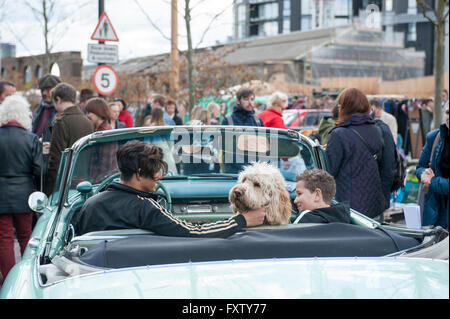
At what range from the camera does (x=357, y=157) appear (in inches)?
210

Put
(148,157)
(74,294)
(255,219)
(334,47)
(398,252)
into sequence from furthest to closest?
1. (334,47)
2. (148,157)
3. (255,219)
4. (398,252)
5. (74,294)

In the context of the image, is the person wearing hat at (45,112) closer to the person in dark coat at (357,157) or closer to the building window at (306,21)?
the person in dark coat at (357,157)

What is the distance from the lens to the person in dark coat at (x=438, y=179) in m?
5.15

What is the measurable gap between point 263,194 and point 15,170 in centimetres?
323

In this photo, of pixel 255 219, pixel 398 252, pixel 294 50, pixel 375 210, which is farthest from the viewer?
pixel 294 50

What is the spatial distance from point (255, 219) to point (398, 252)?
86cm

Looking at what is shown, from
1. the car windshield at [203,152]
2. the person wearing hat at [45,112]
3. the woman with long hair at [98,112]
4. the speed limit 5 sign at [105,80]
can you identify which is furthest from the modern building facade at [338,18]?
the car windshield at [203,152]

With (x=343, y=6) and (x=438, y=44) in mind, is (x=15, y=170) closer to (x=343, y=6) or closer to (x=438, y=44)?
(x=438, y=44)
